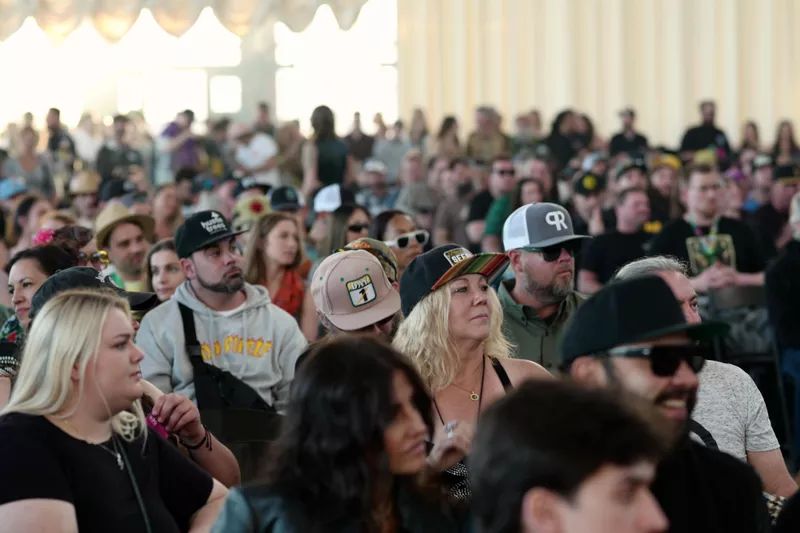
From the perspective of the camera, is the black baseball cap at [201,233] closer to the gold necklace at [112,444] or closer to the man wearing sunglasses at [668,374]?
the gold necklace at [112,444]

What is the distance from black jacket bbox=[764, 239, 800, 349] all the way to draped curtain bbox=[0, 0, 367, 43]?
1337 cm

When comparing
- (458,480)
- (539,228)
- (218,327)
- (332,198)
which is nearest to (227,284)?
(218,327)

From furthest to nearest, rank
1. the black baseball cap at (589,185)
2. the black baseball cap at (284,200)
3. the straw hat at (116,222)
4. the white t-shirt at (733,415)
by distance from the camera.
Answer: the black baseball cap at (589,185)
the black baseball cap at (284,200)
the straw hat at (116,222)
the white t-shirt at (733,415)

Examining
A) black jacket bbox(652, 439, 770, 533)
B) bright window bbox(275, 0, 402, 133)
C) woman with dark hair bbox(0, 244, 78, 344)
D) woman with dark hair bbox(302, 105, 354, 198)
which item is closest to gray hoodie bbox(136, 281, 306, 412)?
woman with dark hair bbox(0, 244, 78, 344)

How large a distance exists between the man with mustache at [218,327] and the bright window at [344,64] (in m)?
17.5

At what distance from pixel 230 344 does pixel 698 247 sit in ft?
11.7

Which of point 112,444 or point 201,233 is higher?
point 201,233

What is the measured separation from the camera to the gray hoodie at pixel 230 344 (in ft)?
16.7

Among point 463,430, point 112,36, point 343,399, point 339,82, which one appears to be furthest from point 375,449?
point 339,82

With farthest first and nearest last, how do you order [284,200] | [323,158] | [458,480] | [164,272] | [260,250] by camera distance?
[323,158]
[284,200]
[260,250]
[164,272]
[458,480]

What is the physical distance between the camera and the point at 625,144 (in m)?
17.7

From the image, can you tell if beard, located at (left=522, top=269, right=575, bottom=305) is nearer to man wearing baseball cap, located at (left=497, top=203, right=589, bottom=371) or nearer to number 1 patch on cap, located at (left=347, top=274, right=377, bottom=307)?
man wearing baseball cap, located at (left=497, top=203, right=589, bottom=371)

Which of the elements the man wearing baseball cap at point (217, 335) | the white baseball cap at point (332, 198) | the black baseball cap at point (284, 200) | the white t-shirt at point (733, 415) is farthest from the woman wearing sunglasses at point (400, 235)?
the white t-shirt at point (733, 415)

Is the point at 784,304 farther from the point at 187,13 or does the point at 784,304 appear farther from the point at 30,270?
the point at 187,13
